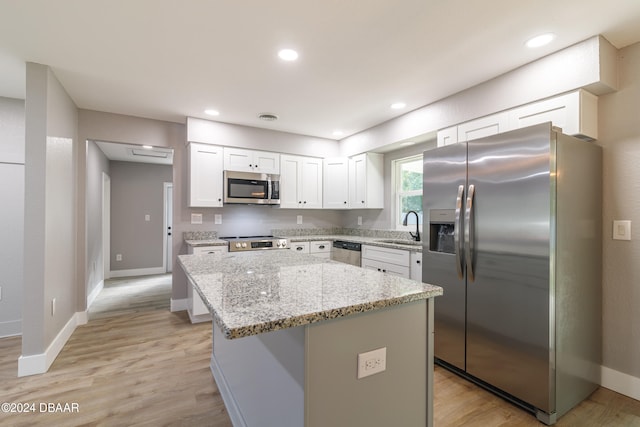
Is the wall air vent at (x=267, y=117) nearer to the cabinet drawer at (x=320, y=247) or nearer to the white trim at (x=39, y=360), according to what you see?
the cabinet drawer at (x=320, y=247)

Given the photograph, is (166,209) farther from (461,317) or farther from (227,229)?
(461,317)

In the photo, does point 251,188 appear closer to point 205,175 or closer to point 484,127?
point 205,175

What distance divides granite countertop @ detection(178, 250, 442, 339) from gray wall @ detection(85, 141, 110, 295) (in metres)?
3.12

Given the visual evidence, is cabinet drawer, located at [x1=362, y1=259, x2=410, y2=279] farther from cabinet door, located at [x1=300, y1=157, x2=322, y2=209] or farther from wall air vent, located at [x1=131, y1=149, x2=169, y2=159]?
wall air vent, located at [x1=131, y1=149, x2=169, y2=159]

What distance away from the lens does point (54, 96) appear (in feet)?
8.54

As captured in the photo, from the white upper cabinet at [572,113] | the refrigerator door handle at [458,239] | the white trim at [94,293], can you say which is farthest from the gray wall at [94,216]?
the white upper cabinet at [572,113]

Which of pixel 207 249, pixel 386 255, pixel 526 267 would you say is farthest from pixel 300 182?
pixel 526 267

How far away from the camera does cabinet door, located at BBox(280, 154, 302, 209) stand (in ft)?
14.2

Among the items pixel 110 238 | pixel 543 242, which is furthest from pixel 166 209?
pixel 543 242

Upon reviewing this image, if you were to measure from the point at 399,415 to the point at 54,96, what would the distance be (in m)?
3.48

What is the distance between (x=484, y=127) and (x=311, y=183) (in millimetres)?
2500

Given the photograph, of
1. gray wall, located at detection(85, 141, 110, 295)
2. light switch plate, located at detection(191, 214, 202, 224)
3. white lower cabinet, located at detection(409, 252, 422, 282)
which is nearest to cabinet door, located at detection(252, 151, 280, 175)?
light switch plate, located at detection(191, 214, 202, 224)

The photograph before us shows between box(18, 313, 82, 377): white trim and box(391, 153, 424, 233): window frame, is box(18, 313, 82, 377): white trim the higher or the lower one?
the lower one

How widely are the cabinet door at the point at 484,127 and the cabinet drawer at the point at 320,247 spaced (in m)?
2.18
